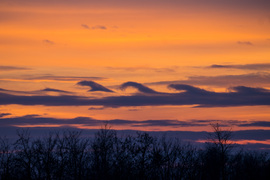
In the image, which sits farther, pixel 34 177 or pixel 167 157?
pixel 167 157

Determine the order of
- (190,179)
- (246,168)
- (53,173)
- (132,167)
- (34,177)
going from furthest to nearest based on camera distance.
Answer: (246,168) → (190,179) → (132,167) → (34,177) → (53,173)

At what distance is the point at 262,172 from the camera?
87562 mm

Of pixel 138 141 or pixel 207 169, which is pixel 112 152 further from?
pixel 207 169

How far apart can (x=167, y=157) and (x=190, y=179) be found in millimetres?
5370

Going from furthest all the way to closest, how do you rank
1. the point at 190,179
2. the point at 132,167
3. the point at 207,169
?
the point at 207,169 → the point at 190,179 → the point at 132,167

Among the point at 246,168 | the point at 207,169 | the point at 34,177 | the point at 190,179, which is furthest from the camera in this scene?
the point at 246,168

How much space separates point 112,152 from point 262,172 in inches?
1412

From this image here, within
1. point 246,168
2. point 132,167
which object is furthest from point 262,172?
point 132,167

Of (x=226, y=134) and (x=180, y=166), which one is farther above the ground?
(x=226, y=134)

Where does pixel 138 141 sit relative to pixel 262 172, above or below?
above

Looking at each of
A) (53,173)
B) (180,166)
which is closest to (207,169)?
(180,166)

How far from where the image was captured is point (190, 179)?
242ft

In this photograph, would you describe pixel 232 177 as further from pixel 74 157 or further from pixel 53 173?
pixel 53 173

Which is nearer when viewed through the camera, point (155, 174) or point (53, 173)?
point (53, 173)
